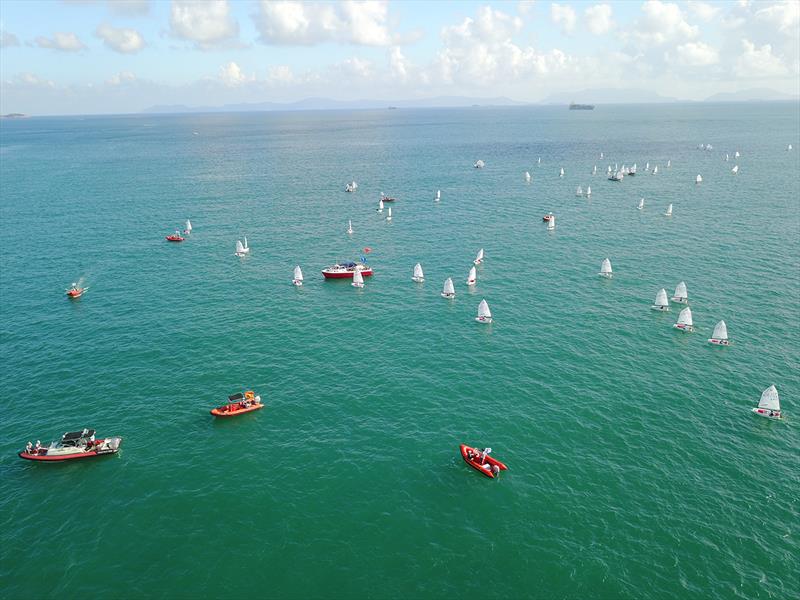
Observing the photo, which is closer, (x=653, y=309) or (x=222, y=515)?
(x=222, y=515)

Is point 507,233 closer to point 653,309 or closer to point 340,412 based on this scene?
point 653,309

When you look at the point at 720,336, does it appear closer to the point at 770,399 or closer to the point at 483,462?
the point at 770,399

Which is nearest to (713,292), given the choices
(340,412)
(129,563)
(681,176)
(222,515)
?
(340,412)

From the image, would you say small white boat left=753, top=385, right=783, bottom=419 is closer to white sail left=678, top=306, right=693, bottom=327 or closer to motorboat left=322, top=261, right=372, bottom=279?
white sail left=678, top=306, right=693, bottom=327

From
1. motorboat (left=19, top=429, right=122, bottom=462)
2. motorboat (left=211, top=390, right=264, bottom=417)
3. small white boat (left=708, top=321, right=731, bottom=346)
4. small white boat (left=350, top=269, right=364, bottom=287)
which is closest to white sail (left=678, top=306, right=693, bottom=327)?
small white boat (left=708, top=321, right=731, bottom=346)

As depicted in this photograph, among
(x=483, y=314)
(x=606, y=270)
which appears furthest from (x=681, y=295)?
(x=483, y=314)
